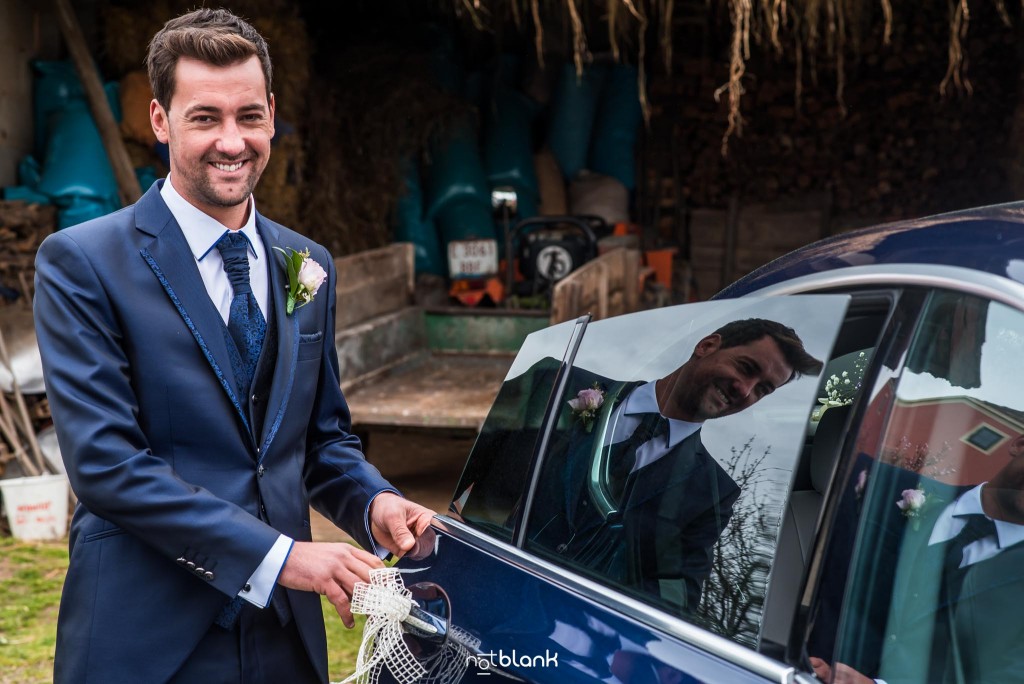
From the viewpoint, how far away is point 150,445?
5.53 ft

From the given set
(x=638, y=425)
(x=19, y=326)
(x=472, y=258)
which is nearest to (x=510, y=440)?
(x=638, y=425)

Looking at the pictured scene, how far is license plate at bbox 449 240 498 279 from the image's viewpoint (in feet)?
25.3

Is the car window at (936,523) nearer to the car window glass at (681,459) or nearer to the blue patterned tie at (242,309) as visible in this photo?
the car window glass at (681,459)

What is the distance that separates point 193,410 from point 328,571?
0.33m

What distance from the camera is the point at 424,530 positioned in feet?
6.15

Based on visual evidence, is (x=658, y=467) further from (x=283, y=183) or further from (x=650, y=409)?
(x=283, y=183)

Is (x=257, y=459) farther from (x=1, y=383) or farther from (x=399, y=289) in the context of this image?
(x=399, y=289)

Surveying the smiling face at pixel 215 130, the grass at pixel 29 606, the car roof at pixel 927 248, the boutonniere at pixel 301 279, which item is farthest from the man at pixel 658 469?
the grass at pixel 29 606

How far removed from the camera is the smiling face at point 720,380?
4.69ft

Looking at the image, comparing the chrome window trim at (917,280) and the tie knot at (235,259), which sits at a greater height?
the chrome window trim at (917,280)

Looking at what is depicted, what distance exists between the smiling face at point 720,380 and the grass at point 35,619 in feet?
7.67

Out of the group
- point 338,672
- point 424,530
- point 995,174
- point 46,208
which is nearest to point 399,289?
point 46,208

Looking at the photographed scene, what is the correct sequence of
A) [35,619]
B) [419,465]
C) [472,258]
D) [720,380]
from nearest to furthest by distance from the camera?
1. [720,380]
2. [35,619]
3. [419,465]
4. [472,258]

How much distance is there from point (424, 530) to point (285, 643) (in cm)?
29
